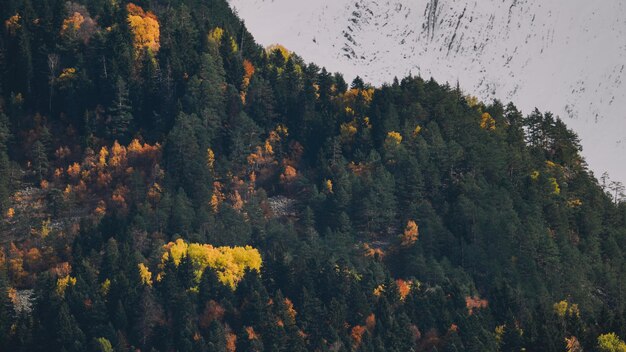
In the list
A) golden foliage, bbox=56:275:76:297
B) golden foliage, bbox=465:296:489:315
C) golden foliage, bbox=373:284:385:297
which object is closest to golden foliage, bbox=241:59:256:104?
golden foliage, bbox=373:284:385:297

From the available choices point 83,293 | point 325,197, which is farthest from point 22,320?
point 325,197

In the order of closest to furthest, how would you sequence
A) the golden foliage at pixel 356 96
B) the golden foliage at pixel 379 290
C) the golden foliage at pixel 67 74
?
the golden foliage at pixel 379 290, the golden foliage at pixel 67 74, the golden foliage at pixel 356 96

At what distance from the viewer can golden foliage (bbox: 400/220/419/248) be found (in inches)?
6319

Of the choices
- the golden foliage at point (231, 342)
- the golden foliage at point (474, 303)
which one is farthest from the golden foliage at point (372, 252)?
the golden foliage at point (231, 342)

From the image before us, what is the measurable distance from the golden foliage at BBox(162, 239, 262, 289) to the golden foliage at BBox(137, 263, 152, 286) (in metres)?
2.29

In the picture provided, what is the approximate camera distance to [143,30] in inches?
7106

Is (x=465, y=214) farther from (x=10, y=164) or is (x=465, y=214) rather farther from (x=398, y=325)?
(x=10, y=164)

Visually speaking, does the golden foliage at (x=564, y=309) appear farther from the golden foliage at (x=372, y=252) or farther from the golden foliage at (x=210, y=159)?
the golden foliage at (x=210, y=159)

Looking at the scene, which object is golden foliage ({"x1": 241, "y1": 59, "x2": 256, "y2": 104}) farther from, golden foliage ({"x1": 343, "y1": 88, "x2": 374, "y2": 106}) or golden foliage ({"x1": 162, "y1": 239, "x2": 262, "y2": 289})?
golden foliage ({"x1": 162, "y1": 239, "x2": 262, "y2": 289})

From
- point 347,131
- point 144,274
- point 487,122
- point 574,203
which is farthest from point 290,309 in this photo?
point 487,122

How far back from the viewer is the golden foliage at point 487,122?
601 feet

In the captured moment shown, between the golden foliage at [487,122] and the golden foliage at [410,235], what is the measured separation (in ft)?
83.4

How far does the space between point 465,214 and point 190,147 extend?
1253 inches

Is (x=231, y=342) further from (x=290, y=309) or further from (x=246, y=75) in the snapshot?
(x=246, y=75)
